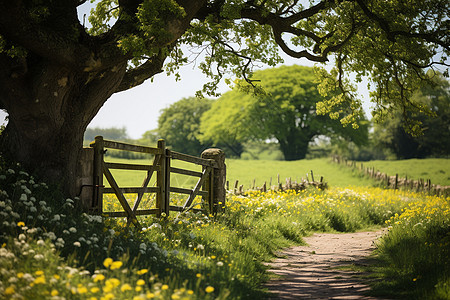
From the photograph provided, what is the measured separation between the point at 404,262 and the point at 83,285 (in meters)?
5.70

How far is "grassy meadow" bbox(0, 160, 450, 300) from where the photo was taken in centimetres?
448

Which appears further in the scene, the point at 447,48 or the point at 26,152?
the point at 447,48

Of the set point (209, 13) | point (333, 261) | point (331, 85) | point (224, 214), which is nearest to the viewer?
point (333, 261)

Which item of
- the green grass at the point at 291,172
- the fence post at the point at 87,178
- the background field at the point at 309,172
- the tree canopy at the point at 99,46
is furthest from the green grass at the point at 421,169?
the fence post at the point at 87,178

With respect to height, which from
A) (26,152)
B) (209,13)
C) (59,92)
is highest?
(209,13)

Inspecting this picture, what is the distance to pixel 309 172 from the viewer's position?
37500 millimetres

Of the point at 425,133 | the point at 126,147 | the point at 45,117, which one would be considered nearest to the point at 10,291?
the point at 45,117

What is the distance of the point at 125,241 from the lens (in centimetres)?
712

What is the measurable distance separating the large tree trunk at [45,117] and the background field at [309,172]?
65.9 ft

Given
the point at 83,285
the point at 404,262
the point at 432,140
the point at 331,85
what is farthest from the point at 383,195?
the point at 432,140

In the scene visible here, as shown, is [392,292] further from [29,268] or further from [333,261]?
[29,268]

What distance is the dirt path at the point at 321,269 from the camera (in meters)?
6.60

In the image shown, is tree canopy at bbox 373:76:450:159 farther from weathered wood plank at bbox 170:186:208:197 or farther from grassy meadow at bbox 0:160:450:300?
grassy meadow at bbox 0:160:450:300

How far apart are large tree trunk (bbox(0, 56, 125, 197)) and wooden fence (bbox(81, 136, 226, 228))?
13.6 inches
